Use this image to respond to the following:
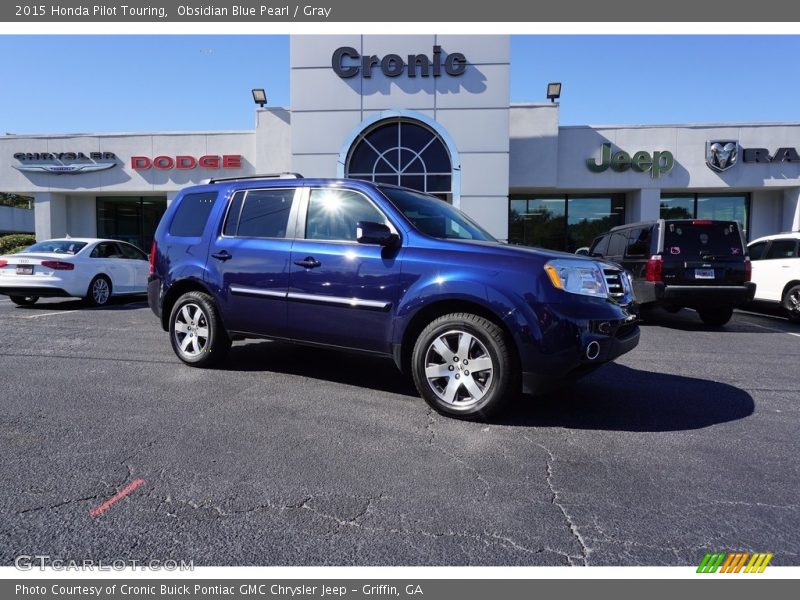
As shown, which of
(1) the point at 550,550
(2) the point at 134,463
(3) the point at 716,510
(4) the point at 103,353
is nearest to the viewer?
(1) the point at 550,550

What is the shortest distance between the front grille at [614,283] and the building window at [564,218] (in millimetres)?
16659

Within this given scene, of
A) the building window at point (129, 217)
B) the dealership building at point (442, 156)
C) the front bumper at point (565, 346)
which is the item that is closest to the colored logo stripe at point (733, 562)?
the front bumper at point (565, 346)

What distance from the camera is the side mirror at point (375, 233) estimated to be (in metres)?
4.32

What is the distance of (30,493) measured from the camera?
286cm

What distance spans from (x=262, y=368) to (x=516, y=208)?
17187 mm

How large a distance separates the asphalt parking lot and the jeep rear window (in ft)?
12.0

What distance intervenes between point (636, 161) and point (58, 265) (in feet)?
57.7

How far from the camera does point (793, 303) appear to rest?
10031 millimetres

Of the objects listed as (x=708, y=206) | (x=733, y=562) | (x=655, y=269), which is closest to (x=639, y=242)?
(x=655, y=269)

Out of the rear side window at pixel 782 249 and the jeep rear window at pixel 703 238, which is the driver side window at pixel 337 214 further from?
the rear side window at pixel 782 249

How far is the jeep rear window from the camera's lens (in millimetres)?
8852

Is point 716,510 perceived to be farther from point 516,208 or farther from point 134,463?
point 516,208

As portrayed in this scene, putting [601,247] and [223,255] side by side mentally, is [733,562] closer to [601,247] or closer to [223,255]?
[223,255]
